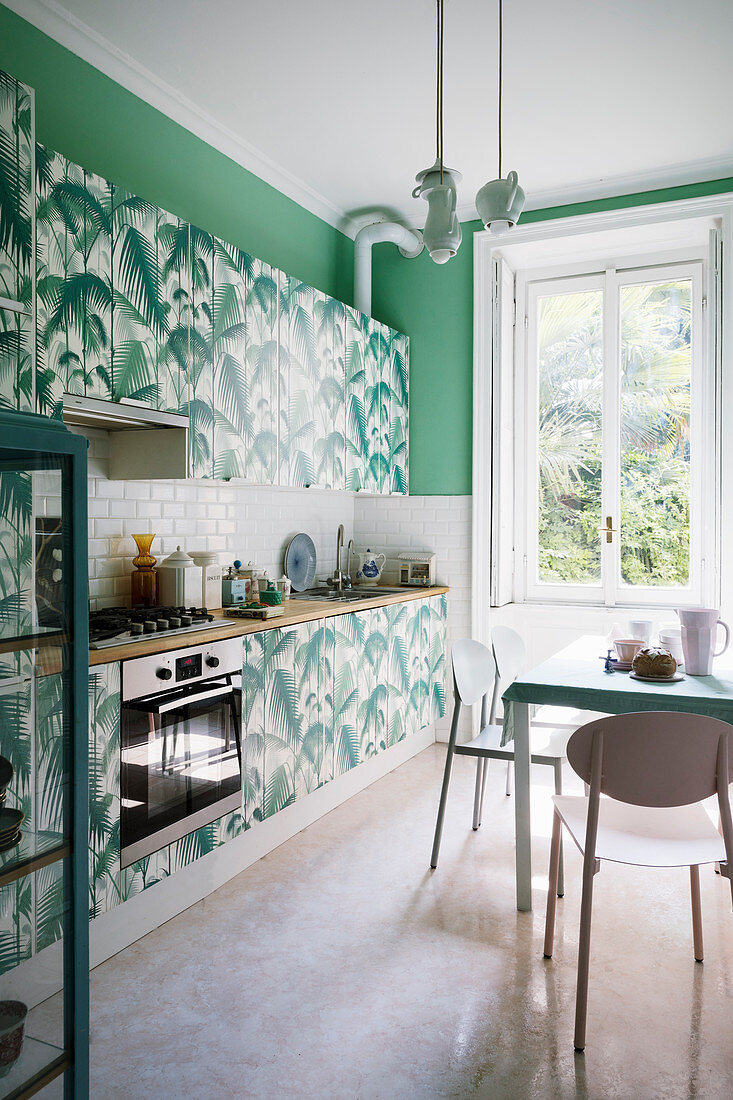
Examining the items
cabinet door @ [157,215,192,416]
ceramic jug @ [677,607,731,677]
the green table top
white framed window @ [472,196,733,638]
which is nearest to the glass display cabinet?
cabinet door @ [157,215,192,416]

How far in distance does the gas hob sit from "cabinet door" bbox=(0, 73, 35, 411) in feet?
2.36

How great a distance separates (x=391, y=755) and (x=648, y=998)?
213 centimetres

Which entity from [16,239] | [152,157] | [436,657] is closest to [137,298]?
[16,239]

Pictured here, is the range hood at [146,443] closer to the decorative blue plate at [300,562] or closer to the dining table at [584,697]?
the decorative blue plate at [300,562]

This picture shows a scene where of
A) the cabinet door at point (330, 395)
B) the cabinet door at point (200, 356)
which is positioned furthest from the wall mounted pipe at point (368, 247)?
the cabinet door at point (200, 356)

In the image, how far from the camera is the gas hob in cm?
232

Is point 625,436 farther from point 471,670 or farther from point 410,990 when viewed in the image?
point 410,990

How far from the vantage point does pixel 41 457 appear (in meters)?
1.30

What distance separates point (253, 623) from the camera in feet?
9.45

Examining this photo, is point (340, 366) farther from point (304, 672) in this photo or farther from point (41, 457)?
point (41, 457)

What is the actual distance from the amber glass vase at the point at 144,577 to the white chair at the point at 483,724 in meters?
1.24

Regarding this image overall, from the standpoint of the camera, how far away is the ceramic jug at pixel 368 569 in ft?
14.9

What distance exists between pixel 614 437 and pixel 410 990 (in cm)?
332

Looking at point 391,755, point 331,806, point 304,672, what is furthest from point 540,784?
point 304,672
